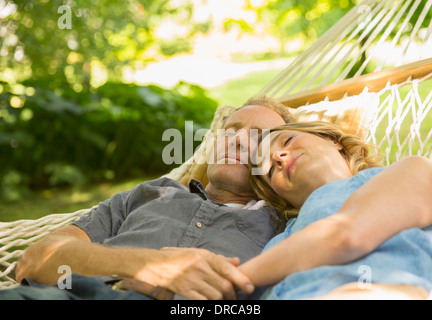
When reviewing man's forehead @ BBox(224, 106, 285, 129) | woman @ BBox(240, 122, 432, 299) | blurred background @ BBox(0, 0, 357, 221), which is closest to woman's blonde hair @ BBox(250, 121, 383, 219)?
man's forehead @ BBox(224, 106, 285, 129)

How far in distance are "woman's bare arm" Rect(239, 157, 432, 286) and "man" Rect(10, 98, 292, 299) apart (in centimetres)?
8

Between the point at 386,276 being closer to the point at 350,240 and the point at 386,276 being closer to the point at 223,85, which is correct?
the point at 350,240

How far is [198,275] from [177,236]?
0.31 meters

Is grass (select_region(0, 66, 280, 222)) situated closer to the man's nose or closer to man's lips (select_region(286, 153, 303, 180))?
the man's nose

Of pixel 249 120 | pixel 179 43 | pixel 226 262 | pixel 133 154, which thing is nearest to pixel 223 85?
pixel 179 43

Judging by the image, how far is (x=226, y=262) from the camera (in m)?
1.10

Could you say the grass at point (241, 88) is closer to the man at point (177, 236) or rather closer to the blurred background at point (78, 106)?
the blurred background at point (78, 106)

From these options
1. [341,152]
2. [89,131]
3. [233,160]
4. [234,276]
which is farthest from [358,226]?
[89,131]

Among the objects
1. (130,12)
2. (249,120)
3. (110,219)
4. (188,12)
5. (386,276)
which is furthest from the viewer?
(188,12)

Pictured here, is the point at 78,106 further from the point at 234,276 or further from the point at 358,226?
the point at 358,226

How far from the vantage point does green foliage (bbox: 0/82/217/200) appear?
4175mm

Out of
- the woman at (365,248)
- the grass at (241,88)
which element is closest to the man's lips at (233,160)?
the woman at (365,248)

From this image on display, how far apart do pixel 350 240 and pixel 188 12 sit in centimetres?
684

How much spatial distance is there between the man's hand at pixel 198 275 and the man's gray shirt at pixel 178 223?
21cm
